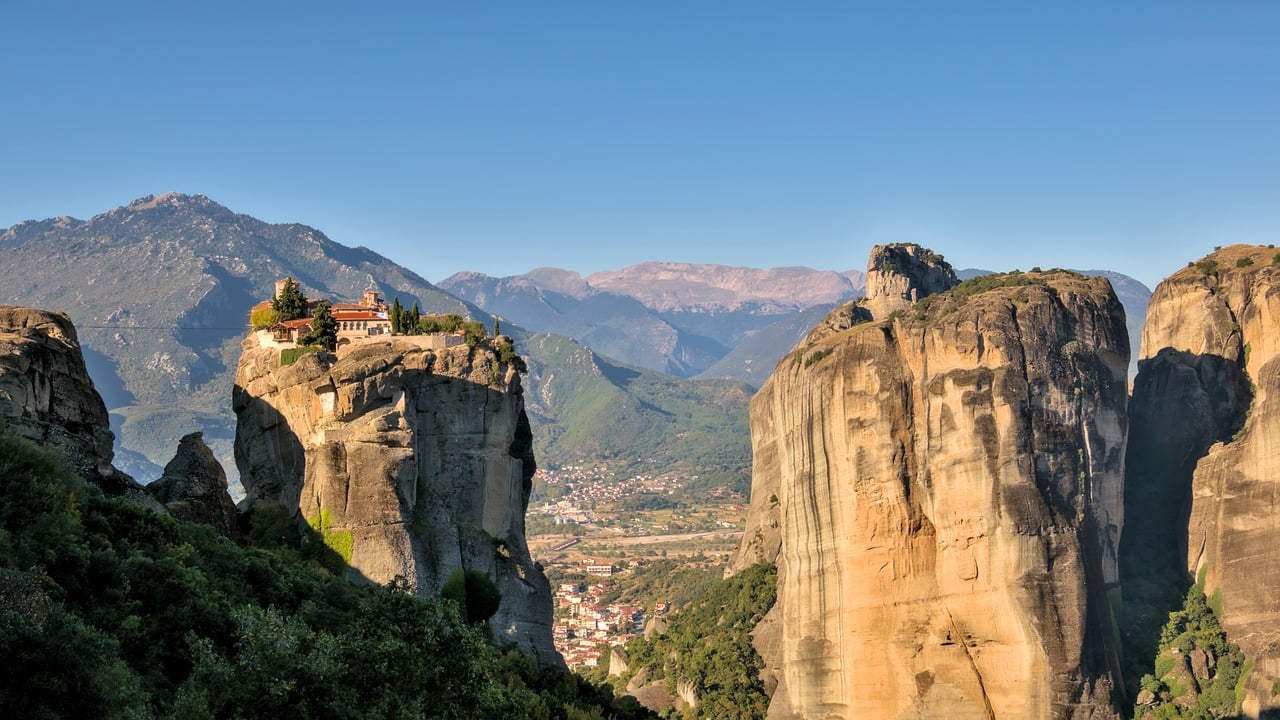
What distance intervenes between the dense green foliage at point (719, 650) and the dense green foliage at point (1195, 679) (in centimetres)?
1730

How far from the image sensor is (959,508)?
179 ft

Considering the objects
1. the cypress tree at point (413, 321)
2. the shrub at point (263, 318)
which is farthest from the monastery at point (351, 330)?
the cypress tree at point (413, 321)

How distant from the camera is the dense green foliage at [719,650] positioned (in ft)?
209

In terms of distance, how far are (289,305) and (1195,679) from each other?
39046 millimetres

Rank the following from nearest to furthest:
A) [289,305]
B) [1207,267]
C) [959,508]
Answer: [289,305] < [959,508] < [1207,267]

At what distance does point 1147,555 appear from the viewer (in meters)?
64.4

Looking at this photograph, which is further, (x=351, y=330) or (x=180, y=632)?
(x=351, y=330)

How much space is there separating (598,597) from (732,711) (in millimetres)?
73154

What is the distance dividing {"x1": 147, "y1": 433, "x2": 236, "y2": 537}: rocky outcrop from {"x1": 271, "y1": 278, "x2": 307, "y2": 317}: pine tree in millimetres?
10767

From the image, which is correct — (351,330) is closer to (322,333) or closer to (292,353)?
(322,333)

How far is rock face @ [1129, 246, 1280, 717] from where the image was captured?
5688cm

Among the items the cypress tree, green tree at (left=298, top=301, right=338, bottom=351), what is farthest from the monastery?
the cypress tree

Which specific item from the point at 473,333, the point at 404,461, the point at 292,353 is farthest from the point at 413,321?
the point at 404,461

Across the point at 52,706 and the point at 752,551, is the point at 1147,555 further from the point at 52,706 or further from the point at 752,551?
the point at 52,706
